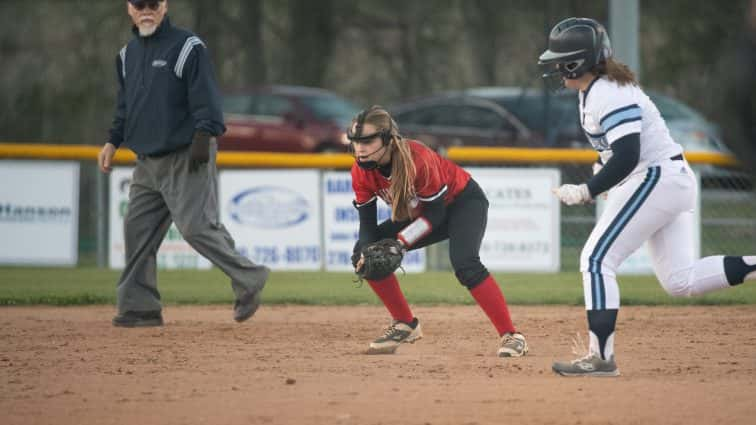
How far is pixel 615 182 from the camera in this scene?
6836 mm

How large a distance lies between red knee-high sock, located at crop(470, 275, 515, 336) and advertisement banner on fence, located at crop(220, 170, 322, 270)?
6.45 meters

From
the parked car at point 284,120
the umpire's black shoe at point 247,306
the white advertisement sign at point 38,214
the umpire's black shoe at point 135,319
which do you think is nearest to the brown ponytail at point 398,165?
the umpire's black shoe at point 247,306

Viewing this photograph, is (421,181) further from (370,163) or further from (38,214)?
(38,214)

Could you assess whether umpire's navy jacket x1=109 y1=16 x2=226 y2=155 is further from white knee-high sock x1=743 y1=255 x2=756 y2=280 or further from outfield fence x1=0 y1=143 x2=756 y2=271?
outfield fence x1=0 y1=143 x2=756 y2=271

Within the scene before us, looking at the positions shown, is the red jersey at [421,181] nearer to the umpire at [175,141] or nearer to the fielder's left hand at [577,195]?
the fielder's left hand at [577,195]

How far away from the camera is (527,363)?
779 cm

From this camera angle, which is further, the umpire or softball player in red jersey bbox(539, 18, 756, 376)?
the umpire

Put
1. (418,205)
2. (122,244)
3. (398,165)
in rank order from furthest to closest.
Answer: (122,244) < (418,205) < (398,165)

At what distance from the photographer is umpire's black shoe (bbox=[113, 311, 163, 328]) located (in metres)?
9.74

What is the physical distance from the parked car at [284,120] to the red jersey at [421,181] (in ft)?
44.4

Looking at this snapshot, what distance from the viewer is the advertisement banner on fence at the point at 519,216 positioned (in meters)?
13.9

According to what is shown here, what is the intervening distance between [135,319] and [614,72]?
4322mm

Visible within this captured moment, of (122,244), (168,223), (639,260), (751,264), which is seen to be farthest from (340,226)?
(751,264)

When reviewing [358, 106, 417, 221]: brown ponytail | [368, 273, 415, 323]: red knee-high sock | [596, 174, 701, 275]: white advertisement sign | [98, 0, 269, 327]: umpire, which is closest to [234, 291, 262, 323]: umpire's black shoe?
[98, 0, 269, 327]: umpire
